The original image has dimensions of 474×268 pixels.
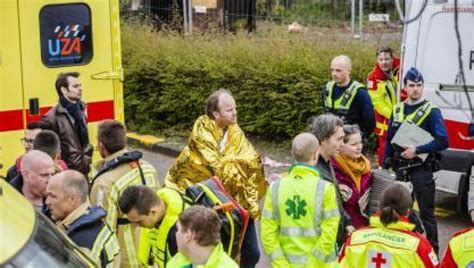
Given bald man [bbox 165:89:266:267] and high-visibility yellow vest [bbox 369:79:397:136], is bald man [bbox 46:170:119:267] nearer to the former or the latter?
bald man [bbox 165:89:266:267]

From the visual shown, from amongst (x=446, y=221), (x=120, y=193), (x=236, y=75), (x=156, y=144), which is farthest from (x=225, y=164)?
(x=156, y=144)

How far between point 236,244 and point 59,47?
135 inches

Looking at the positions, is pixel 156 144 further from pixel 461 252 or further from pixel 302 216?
pixel 461 252

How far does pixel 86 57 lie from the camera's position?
28.3 feet

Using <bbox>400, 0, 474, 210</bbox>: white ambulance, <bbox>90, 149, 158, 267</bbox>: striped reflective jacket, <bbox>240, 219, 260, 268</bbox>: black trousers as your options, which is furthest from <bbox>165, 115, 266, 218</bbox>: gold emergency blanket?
<bbox>400, 0, 474, 210</bbox>: white ambulance

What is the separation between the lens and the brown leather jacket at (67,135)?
24.9 ft

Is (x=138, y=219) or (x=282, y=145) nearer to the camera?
(x=138, y=219)

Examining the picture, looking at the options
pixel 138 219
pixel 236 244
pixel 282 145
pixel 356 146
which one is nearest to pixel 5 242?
pixel 138 219

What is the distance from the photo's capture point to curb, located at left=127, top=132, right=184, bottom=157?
12.8 meters

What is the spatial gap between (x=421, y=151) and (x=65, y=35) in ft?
11.6

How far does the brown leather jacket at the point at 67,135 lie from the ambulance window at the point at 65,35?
0.82 m

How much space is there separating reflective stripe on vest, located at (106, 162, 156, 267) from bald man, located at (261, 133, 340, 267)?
839mm

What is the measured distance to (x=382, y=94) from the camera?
32.1 ft

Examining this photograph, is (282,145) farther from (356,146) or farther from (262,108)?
(356,146)
